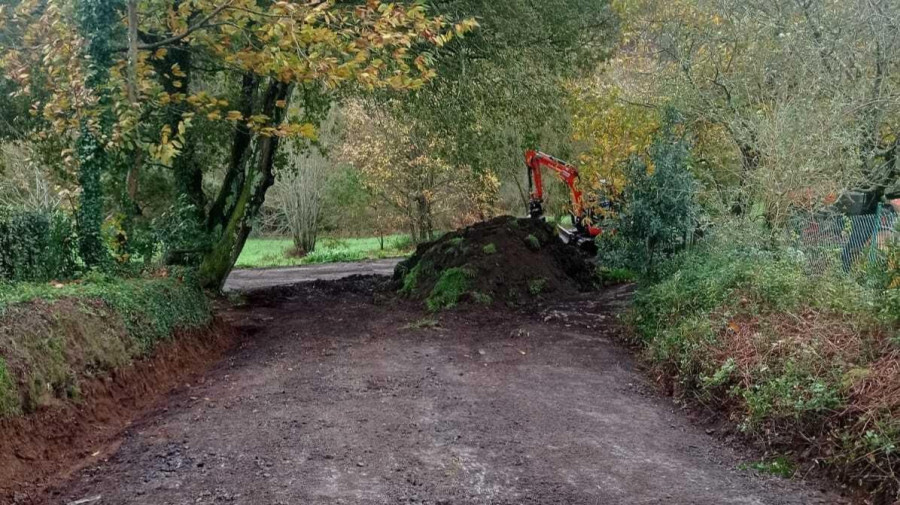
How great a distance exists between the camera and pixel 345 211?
1211 inches

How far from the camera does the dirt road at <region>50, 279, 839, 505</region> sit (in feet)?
14.8

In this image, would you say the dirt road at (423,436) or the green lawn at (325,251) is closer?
the dirt road at (423,436)

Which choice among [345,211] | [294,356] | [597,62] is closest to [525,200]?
[345,211]

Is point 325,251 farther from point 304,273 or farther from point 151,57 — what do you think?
point 151,57

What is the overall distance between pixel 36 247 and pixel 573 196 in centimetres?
1329

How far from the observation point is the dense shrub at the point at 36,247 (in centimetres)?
672

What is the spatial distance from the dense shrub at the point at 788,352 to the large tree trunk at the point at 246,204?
712 centimetres

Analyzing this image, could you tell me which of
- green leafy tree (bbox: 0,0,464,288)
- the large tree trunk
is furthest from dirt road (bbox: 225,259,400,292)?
green leafy tree (bbox: 0,0,464,288)

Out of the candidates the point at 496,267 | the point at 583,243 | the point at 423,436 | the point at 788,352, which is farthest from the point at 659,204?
the point at 583,243

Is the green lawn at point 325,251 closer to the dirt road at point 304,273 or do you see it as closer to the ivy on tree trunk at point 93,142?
the dirt road at point 304,273

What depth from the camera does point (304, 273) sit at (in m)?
21.8

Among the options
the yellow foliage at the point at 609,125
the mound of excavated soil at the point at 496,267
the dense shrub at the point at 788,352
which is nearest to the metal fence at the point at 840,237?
the dense shrub at the point at 788,352

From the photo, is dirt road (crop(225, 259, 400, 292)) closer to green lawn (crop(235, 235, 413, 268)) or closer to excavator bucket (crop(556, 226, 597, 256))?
green lawn (crop(235, 235, 413, 268))

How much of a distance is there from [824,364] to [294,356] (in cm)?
581
